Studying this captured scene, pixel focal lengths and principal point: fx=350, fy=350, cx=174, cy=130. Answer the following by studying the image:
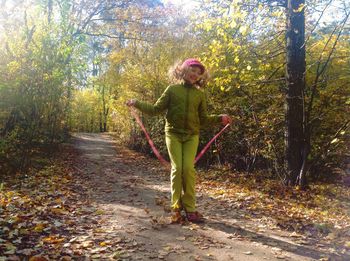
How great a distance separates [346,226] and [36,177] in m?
6.19

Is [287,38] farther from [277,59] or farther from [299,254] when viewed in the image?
[299,254]

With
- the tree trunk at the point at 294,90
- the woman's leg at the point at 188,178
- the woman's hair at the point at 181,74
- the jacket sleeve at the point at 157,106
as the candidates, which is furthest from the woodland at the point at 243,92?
the jacket sleeve at the point at 157,106

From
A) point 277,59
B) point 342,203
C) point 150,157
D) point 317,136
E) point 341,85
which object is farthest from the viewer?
point 150,157

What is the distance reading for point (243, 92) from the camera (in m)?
7.70

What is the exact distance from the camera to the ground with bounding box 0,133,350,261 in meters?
3.40

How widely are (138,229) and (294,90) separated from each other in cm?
384

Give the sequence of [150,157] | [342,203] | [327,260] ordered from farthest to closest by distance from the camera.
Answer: [150,157]
[342,203]
[327,260]

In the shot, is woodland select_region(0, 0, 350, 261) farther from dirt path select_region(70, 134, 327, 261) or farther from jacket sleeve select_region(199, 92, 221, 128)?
jacket sleeve select_region(199, 92, 221, 128)

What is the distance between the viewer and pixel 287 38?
6.33 meters

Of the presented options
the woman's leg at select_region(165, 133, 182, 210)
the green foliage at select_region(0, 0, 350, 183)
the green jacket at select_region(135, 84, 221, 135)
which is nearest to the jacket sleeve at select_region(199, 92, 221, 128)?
the green jacket at select_region(135, 84, 221, 135)

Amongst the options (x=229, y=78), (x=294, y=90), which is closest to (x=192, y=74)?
(x=229, y=78)

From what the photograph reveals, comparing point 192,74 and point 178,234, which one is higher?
point 192,74

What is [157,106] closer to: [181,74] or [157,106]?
[157,106]

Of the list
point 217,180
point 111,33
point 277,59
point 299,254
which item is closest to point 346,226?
point 299,254
